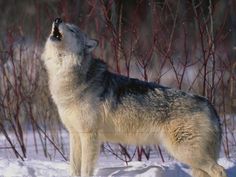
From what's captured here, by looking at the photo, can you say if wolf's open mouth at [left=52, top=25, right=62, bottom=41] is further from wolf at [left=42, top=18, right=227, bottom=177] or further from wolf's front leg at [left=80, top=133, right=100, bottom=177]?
wolf's front leg at [left=80, top=133, right=100, bottom=177]

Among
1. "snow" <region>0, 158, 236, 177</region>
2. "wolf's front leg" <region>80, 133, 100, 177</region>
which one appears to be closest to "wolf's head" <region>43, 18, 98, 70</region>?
"wolf's front leg" <region>80, 133, 100, 177</region>

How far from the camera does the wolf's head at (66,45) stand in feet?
19.7

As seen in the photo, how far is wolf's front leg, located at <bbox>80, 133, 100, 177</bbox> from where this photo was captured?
19.6 ft

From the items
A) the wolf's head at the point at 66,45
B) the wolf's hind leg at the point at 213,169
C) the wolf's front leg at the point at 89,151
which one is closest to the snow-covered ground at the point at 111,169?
the wolf's front leg at the point at 89,151


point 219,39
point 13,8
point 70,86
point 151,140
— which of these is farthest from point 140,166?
point 13,8

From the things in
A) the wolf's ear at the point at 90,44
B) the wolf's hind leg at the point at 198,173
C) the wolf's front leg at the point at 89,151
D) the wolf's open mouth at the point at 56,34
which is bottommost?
the wolf's hind leg at the point at 198,173

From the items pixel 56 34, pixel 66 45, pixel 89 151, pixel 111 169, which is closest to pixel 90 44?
pixel 66 45

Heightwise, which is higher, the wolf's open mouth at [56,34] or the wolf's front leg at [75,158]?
the wolf's open mouth at [56,34]

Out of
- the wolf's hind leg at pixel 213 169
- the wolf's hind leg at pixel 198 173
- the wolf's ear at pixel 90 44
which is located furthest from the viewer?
the wolf's ear at pixel 90 44

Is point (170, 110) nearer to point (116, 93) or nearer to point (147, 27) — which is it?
point (116, 93)

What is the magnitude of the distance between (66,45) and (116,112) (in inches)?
34.4

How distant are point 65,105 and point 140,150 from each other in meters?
1.97

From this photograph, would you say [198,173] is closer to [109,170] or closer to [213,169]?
[213,169]

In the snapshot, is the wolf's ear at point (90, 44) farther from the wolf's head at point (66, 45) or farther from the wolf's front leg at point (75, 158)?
the wolf's front leg at point (75, 158)
